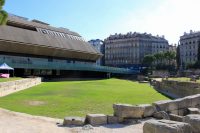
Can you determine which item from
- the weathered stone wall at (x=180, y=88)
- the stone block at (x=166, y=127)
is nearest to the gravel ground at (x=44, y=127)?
the stone block at (x=166, y=127)

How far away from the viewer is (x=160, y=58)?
139000mm

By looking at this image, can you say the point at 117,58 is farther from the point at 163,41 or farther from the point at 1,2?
the point at 1,2

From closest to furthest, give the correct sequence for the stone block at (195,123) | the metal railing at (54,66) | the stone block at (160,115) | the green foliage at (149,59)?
1. the stone block at (195,123)
2. the stone block at (160,115)
3. the metal railing at (54,66)
4. the green foliage at (149,59)

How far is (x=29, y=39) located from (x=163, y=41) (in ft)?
385

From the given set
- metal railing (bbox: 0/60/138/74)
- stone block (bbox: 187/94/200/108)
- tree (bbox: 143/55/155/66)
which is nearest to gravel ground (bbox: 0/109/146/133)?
stone block (bbox: 187/94/200/108)

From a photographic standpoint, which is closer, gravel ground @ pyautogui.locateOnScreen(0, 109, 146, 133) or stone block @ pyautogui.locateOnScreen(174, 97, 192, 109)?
gravel ground @ pyautogui.locateOnScreen(0, 109, 146, 133)

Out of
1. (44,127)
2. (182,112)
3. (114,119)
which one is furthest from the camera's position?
(182,112)

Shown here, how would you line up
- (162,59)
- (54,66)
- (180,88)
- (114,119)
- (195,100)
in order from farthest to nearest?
(162,59)
(54,66)
(180,88)
(195,100)
(114,119)

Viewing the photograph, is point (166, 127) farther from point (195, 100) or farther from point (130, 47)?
point (130, 47)

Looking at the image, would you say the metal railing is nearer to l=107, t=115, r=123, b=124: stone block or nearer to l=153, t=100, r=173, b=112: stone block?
l=153, t=100, r=173, b=112: stone block

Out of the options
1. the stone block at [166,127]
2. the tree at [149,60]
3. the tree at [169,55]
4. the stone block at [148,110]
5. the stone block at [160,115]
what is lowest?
the stone block at [160,115]

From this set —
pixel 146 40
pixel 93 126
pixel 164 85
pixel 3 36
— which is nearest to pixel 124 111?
pixel 93 126

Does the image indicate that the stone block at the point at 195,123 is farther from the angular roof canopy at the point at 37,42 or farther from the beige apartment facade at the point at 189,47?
the beige apartment facade at the point at 189,47

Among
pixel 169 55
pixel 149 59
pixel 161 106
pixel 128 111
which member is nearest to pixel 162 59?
pixel 169 55
